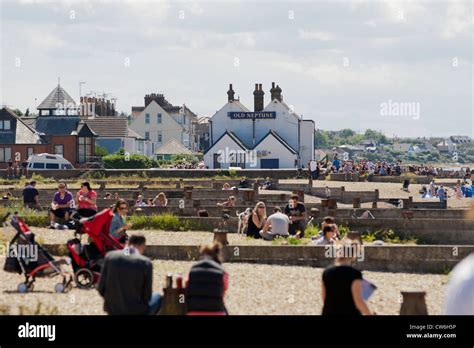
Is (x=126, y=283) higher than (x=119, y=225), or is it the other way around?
(x=119, y=225)

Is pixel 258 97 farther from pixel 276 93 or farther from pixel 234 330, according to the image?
pixel 234 330

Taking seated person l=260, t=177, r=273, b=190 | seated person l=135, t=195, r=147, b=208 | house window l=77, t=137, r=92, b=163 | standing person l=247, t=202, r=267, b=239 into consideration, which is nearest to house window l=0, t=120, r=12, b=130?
house window l=77, t=137, r=92, b=163

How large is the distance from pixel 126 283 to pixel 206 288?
119 cm

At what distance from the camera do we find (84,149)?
76.4 meters

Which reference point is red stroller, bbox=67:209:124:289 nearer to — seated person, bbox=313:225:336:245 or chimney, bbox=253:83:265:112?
seated person, bbox=313:225:336:245

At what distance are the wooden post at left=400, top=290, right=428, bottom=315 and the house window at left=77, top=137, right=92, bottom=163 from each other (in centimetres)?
6361

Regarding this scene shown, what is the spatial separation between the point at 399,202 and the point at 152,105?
7008cm

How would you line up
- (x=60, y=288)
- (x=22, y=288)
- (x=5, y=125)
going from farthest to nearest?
(x=5, y=125) < (x=22, y=288) < (x=60, y=288)

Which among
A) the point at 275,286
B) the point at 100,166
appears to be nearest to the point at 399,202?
the point at 275,286

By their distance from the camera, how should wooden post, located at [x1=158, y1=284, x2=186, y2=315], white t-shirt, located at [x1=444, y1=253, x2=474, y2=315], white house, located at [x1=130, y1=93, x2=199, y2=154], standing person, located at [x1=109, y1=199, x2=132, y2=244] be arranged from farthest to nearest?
white house, located at [x1=130, y1=93, x2=199, y2=154] → standing person, located at [x1=109, y1=199, x2=132, y2=244] → wooden post, located at [x1=158, y1=284, x2=186, y2=315] → white t-shirt, located at [x1=444, y1=253, x2=474, y2=315]

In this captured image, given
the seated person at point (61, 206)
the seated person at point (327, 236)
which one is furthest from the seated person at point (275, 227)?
the seated person at point (61, 206)

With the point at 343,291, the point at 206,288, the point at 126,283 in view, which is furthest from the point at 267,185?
the point at 343,291

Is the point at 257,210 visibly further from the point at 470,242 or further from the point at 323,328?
the point at 323,328

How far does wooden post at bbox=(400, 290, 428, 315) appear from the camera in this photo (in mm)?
13625
